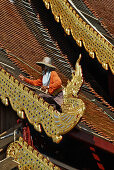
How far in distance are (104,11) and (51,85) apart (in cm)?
434

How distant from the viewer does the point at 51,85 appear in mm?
10344

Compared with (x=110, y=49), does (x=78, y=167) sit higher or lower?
lower

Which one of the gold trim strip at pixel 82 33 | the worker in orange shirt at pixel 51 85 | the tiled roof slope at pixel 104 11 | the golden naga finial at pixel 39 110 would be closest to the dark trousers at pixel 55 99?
the worker in orange shirt at pixel 51 85

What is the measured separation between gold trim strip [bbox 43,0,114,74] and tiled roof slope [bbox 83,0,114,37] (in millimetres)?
1619

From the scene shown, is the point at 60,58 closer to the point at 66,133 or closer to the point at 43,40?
the point at 43,40

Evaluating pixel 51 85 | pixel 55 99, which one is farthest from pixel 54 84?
pixel 55 99

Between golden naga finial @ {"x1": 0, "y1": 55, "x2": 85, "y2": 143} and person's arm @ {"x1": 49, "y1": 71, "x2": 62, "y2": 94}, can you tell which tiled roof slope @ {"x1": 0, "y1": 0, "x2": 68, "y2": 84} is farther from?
golden naga finial @ {"x1": 0, "y1": 55, "x2": 85, "y2": 143}

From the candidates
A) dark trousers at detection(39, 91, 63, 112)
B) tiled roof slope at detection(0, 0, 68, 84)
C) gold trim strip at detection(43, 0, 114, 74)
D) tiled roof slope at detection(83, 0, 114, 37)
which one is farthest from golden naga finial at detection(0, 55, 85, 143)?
tiled roof slope at detection(83, 0, 114, 37)

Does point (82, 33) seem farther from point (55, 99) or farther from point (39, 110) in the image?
point (39, 110)

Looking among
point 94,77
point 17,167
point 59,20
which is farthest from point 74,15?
point 17,167

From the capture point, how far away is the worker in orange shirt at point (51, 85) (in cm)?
1033

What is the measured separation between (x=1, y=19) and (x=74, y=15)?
1322 mm

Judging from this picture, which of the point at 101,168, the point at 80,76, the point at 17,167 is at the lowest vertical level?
the point at 101,168

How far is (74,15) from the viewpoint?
12328 mm
